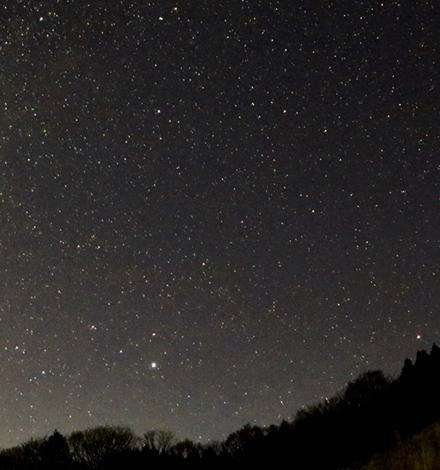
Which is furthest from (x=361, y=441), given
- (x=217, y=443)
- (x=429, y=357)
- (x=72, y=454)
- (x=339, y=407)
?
(x=217, y=443)

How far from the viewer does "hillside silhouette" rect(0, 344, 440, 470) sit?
16688mm

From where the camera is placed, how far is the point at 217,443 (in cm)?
6631

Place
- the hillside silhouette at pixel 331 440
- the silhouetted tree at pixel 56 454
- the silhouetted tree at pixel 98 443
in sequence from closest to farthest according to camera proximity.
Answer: the hillside silhouette at pixel 331 440
the silhouetted tree at pixel 56 454
the silhouetted tree at pixel 98 443

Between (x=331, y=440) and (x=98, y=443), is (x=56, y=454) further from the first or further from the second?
(x=331, y=440)

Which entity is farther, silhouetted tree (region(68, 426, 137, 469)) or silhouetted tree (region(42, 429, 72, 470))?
silhouetted tree (region(68, 426, 137, 469))

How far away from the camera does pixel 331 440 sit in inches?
1291

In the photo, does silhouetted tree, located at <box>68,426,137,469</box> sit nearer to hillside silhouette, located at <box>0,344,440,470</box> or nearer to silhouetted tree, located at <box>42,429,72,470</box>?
hillside silhouette, located at <box>0,344,440,470</box>

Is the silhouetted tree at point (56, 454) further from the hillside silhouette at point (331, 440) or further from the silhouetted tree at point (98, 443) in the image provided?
the silhouetted tree at point (98, 443)

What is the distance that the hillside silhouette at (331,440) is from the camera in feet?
54.7

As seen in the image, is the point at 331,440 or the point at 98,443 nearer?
the point at 331,440

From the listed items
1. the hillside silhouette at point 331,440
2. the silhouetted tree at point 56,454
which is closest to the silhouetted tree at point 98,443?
the hillside silhouette at point 331,440

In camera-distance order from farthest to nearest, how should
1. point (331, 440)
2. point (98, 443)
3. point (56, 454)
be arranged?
1. point (98, 443)
2. point (56, 454)
3. point (331, 440)

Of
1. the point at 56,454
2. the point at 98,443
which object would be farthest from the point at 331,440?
the point at 98,443

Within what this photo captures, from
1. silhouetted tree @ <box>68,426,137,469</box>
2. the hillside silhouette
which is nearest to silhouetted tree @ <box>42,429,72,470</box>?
the hillside silhouette
